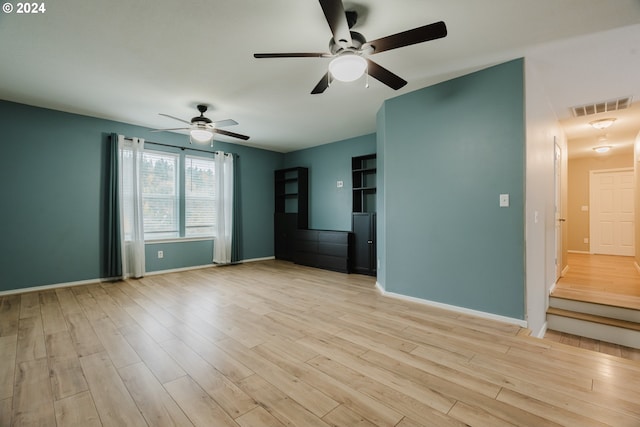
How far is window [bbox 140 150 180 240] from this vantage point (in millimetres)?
4988

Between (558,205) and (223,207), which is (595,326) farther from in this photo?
(223,207)

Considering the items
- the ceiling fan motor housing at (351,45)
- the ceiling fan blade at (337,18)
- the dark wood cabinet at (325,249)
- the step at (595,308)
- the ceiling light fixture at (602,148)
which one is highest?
the ceiling light fixture at (602,148)

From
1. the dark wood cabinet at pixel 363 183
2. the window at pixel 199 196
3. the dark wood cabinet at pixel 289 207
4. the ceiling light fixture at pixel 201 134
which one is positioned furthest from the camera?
the dark wood cabinet at pixel 289 207

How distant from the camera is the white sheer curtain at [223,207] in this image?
5.76 meters

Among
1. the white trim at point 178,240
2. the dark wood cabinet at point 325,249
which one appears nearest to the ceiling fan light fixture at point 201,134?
the white trim at point 178,240

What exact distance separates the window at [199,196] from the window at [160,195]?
0.21 m

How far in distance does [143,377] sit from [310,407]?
1.21 meters

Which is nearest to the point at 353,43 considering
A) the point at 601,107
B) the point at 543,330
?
the point at 543,330

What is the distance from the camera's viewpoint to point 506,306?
9.07ft

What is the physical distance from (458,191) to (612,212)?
6.85 meters

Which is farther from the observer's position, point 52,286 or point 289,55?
point 52,286

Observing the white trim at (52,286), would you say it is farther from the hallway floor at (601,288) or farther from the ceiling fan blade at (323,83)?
the hallway floor at (601,288)

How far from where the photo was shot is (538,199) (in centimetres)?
308

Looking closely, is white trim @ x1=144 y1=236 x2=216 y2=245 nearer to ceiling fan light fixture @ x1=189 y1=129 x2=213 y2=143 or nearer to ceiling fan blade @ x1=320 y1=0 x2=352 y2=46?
ceiling fan light fixture @ x1=189 y1=129 x2=213 y2=143
